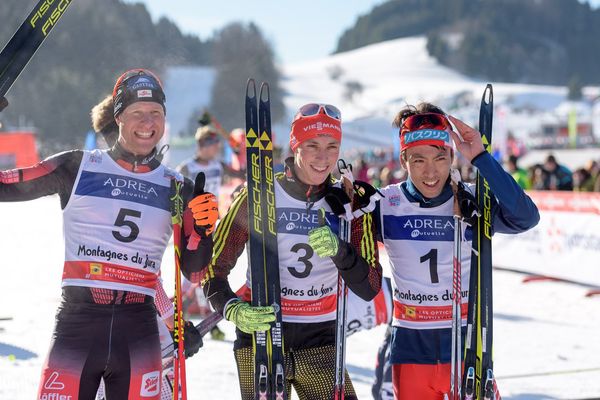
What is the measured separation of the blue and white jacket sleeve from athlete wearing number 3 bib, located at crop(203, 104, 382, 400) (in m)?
0.61

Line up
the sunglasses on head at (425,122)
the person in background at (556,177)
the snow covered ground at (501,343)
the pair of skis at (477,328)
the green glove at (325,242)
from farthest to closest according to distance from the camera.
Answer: the person in background at (556,177) < the snow covered ground at (501,343) < the sunglasses on head at (425,122) < the pair of skis at (477,328) < the green glove at (325,242)

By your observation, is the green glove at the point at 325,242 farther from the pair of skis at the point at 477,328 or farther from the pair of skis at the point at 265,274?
the pair of skis at the point at 477,328

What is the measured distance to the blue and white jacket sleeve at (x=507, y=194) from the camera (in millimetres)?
3635

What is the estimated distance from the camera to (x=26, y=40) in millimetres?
3764

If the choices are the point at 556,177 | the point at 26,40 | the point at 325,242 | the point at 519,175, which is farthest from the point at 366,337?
the point at 556,177

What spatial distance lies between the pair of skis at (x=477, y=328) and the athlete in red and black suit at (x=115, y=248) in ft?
4.16

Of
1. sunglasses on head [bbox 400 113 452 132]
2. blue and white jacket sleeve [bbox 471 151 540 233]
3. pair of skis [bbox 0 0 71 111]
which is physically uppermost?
pair of skis [bbox 0 0 71 111]

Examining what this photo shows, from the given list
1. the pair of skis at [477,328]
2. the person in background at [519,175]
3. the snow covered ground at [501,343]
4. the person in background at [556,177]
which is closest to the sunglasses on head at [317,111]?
the pair of skis at [477,328]

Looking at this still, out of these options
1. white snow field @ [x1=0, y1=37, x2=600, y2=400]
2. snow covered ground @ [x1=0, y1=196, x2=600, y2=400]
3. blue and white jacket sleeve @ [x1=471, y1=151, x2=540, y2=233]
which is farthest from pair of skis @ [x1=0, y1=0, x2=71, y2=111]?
snow covered ground @ [x1=0, y1=196, x2=600, y2=400]

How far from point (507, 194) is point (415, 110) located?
2.34 feet

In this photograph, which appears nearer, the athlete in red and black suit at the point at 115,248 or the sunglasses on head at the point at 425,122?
the athlete in red and black suit at the point at 115,248

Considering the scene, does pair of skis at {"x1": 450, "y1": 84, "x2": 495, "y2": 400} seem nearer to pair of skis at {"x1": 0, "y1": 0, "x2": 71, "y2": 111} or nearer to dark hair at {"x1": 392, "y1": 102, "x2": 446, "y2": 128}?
dark hair at {"x1": 392, "y1": 102, "x2": 446, "y2": 128}

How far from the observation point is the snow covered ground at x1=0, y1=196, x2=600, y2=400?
21.2 feet

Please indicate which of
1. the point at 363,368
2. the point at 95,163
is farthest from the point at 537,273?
the point at 95,163
